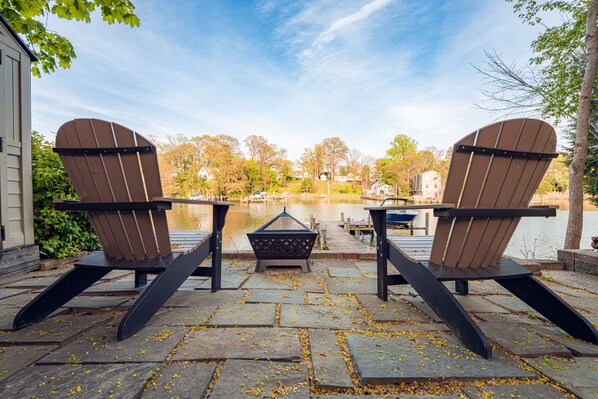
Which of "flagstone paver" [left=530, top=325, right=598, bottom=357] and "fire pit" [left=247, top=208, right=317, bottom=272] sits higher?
"fire pit" [left=247, top=208, right=317, bottom=272]

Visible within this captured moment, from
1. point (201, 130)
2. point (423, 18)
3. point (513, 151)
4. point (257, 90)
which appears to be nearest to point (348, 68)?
point (423, 18)

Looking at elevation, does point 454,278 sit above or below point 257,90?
below

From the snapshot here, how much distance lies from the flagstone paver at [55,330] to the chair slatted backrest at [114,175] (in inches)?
20.1

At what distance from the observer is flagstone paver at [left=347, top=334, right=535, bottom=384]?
1.06 m

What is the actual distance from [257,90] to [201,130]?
9.72 metres

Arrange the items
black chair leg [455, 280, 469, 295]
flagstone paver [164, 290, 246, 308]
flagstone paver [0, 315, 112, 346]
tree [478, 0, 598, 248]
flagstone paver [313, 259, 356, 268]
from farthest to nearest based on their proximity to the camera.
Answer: tree [478, 0, 598, 248], flagstone paver [313, 259, 356, 268], black chair leg [455, 280, 469, 295], flagstone paver [164, 290, 246, 308], flagstone paver [0, 315, 112, 346]

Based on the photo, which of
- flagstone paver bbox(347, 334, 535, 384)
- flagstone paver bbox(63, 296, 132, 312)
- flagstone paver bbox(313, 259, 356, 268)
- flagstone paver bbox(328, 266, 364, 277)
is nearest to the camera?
flagstone paver bbox(347, 334, 535, 384)

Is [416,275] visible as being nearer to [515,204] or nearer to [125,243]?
[515,204]

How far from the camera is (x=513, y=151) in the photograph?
1.34 meters

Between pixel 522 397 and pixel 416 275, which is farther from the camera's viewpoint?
pixel 416 275

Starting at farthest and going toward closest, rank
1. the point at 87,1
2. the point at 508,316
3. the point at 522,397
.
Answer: the point at 87,1 < the point at 508,316 < the point at 522,397

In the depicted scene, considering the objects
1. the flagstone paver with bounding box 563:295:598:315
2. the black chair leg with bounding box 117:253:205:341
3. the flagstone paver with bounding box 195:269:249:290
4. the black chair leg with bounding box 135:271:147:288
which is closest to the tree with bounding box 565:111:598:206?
the flagstone paver with bounding box 563:295:598:315

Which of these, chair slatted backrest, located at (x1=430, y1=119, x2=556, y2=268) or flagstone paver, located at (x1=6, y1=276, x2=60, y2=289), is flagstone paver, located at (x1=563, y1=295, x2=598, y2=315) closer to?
chair slatted backrest, located at (x1=430, y1=119, x2=556, y2=268)

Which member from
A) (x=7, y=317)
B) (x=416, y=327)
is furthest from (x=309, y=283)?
(x=7, y=317)
